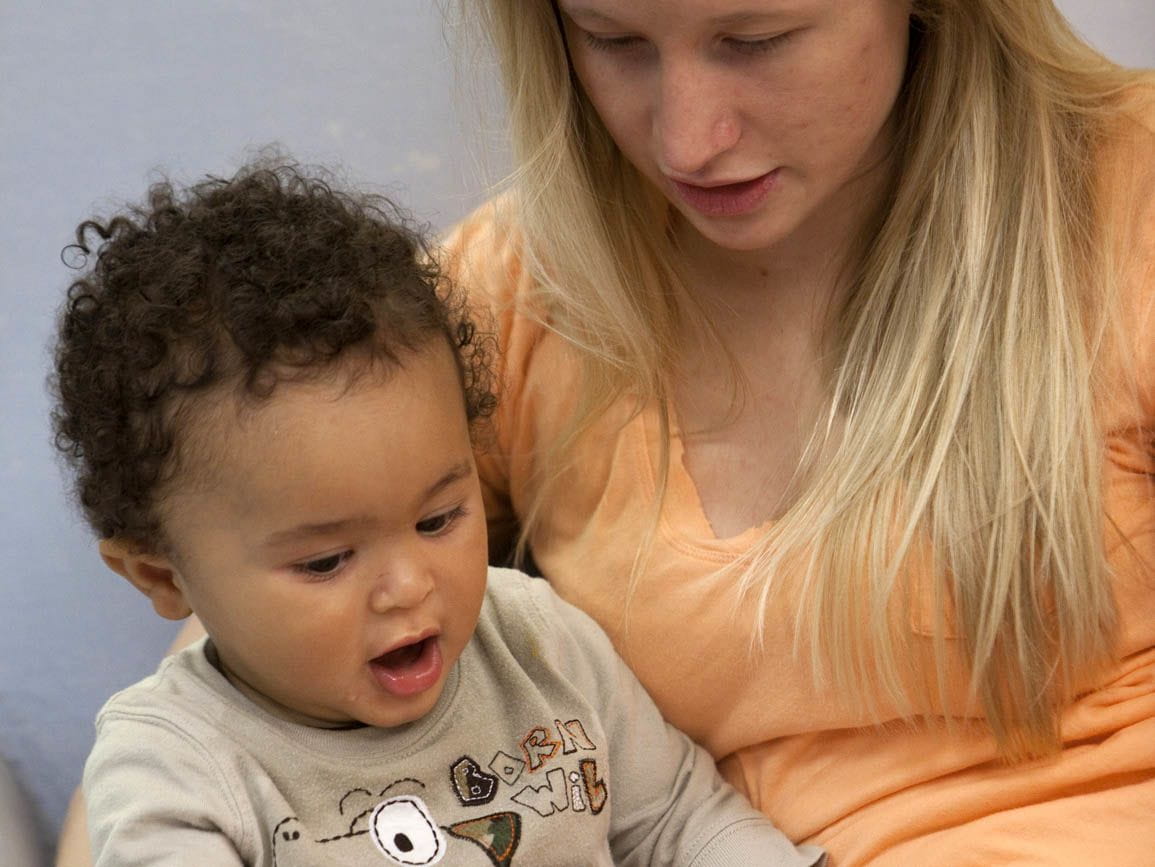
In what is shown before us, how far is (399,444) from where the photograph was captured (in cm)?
92

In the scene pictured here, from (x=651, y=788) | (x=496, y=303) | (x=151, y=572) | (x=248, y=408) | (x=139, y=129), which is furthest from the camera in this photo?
(x=139, y=129)

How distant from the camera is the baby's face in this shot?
2.96 ft

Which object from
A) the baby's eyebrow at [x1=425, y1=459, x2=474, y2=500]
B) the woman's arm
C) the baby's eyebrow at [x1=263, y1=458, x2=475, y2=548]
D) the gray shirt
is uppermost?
the baby's eyebrow at [x1=425, y1=459, x2=474, y2=500]

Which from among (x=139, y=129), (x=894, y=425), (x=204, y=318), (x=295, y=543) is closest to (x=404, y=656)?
(x=295, y=543)

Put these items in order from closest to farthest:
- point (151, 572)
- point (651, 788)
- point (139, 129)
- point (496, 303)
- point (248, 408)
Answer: point (248, 408)
point (151, 572)
point (651, 788)
point (496, 303)
point (139, 129)

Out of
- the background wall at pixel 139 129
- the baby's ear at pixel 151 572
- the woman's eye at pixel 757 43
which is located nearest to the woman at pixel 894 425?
the woman's eye at pixel 757 43

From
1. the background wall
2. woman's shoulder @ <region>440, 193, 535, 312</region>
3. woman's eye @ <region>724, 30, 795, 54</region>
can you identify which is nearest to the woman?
woman's eye @ <region>724, 30, 795, 54</region>

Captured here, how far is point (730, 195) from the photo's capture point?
1.05 m

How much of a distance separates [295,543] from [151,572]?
0.48ft

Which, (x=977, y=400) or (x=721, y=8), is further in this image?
(x=977, y=400)

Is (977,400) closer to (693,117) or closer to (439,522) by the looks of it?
(693,117)

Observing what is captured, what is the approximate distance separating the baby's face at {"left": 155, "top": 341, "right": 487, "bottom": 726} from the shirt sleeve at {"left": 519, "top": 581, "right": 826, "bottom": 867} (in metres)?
0.19

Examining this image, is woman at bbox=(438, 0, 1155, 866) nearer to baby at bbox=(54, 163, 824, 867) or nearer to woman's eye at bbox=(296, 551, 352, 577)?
baby at bbox=(54, 163, 824, 867)

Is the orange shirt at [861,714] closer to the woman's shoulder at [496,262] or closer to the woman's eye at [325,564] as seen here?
the woman's shoulder at [496,262]
